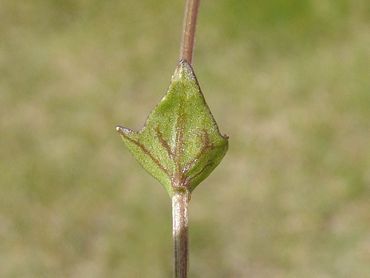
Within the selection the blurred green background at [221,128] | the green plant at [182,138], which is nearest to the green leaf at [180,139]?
the green plant at [182,138]

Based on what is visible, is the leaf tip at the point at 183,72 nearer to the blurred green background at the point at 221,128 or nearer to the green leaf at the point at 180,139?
the green leaf at the point at 180,139

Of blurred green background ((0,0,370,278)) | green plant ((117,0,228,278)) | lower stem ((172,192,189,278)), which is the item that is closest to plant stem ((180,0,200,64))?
green plant ((117,0,228,278))

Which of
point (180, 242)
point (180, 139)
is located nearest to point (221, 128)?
point (180, 139)

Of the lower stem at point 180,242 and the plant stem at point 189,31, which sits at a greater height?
the plant stem at point 189,31

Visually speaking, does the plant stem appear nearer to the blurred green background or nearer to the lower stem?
the lower stem

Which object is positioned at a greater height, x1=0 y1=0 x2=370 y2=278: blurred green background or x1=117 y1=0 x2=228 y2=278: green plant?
x1=0 y1=0 x2=370 y2=278: blurred green background

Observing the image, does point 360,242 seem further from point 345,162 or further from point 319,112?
point 319,112

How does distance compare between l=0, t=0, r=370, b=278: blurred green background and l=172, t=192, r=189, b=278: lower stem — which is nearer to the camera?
l=172, t=192, r=189, b=278: lower stem
